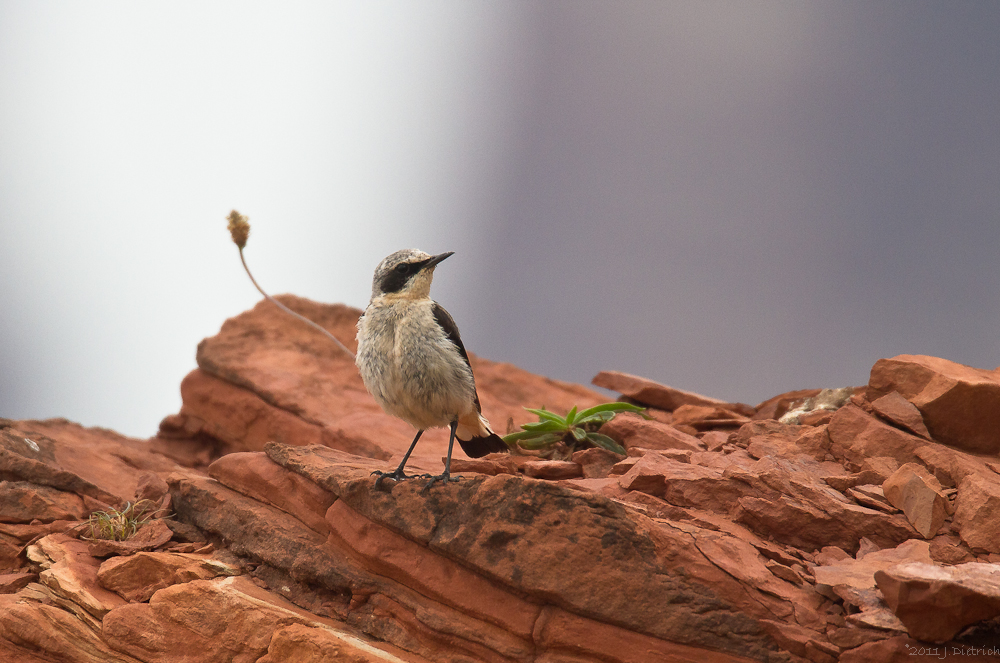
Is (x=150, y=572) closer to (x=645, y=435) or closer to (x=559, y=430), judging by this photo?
(x=559, y=430)

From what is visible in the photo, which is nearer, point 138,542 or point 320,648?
point 320,648

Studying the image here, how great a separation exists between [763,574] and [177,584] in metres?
3.94

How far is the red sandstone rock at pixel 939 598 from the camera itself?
343 cm

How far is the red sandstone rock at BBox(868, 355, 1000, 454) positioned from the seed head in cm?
611

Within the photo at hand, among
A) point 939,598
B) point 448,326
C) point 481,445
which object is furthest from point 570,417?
point 939,598

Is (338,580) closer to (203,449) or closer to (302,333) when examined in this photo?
(203,449)

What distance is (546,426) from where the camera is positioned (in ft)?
21.9

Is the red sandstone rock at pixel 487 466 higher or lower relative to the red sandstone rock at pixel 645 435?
lower

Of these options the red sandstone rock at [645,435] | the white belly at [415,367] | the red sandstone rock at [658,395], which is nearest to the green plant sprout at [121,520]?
the white belly at [415,367]

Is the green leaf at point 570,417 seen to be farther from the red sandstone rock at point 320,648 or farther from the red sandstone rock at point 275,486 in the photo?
the red sandstone rock at point 320,648

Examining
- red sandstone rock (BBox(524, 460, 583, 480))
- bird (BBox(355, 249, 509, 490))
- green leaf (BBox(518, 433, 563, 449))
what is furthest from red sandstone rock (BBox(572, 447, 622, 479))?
bird (BBox(355, 249, 509, 490))

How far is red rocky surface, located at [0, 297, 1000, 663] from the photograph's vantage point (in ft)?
12.8

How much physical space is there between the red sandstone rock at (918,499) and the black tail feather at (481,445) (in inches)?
117

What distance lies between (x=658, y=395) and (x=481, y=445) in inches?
125
